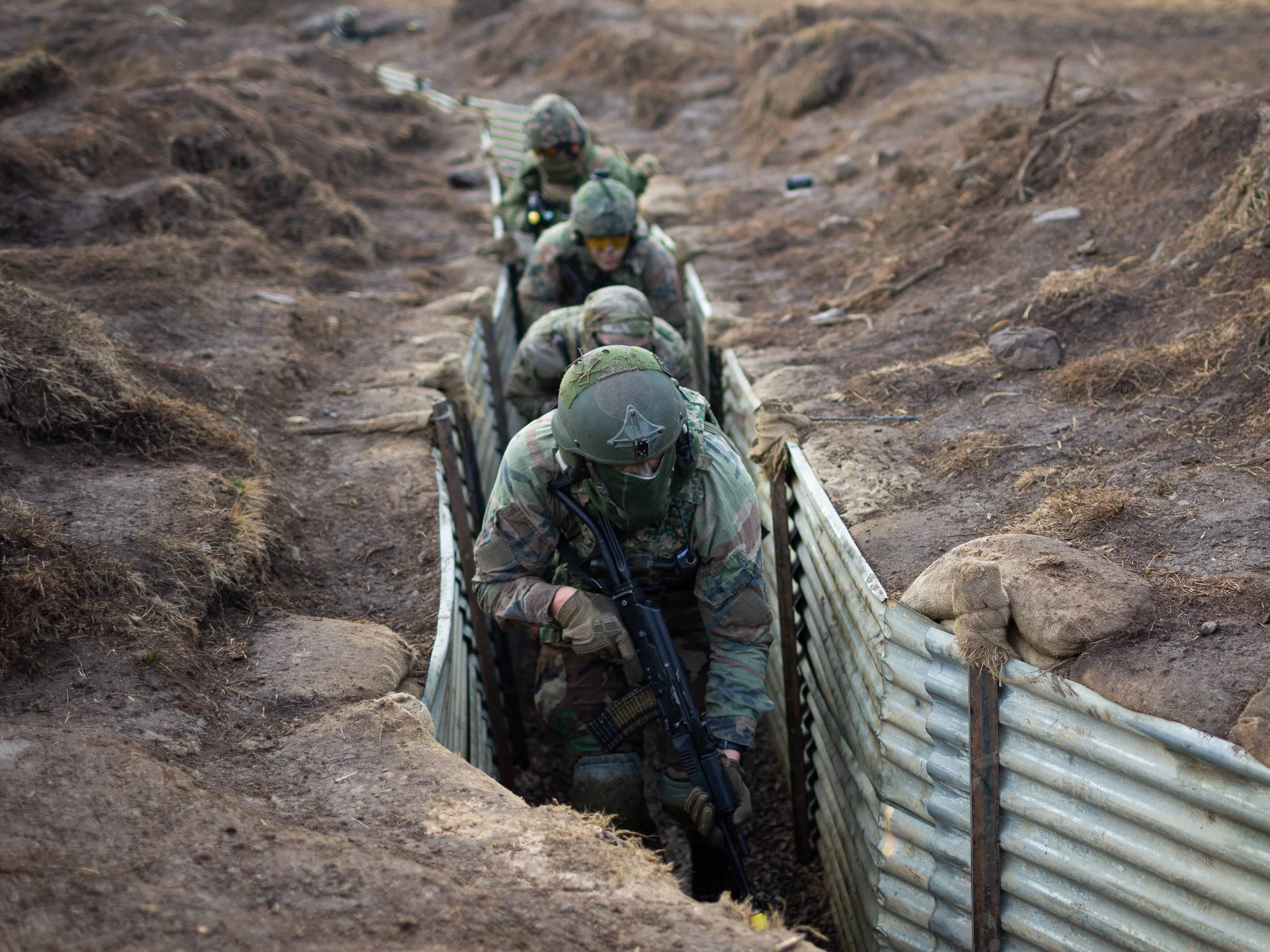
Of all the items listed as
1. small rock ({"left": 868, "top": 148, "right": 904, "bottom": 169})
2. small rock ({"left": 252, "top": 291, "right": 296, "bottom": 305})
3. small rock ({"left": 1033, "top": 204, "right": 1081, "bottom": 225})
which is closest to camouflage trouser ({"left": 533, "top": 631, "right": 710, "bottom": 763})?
small rock ({"left": 1033, "top": 204, "right": 1081, "bottom": 225})

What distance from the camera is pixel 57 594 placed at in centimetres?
314

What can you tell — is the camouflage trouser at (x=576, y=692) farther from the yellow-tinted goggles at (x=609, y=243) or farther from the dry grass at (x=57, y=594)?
the yellow-tinted goggles at (x=609, y=243)

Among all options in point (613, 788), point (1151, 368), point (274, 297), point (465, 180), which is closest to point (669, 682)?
point (613, 788)

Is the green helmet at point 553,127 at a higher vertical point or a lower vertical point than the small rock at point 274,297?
higher

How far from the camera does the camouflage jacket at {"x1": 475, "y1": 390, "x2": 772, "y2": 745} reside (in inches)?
141

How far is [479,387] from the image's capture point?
6637mm

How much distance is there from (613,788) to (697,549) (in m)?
0.96

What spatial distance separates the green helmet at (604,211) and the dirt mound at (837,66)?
328 inches

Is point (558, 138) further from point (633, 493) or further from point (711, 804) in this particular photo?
point (711, 804)

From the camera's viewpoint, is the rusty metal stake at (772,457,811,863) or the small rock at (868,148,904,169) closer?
the rusty metal stake at (772,457,811,863)

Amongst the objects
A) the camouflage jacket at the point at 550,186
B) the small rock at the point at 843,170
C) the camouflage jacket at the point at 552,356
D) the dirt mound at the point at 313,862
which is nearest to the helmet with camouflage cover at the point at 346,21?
the small rock at the point at 843,170

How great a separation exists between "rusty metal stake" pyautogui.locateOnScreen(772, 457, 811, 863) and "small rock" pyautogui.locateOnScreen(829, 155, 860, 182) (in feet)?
22.8

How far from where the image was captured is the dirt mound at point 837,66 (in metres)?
13.6

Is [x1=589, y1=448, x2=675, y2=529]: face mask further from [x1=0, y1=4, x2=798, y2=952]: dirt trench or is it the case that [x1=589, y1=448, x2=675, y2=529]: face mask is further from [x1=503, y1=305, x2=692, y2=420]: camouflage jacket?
[x1=503, y1=305, x2=692, y2=420]: camouflage jacket
